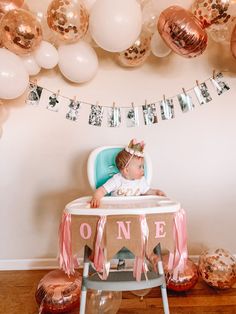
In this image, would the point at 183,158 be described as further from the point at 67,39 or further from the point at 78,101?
the point at 67,39

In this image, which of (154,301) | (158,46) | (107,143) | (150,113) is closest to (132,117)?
(150,113)

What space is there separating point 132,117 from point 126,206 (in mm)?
818

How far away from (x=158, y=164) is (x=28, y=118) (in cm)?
86

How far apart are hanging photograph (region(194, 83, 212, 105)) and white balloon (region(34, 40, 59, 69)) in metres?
0.88

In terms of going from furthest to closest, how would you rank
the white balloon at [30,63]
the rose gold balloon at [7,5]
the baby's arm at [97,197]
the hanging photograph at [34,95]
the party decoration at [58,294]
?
the hanging photograph at [34,95], the white balloon at [30,63], the rose gold balloon at [7,5], the party decoration at [58,294], the baby's arm at [97,197]

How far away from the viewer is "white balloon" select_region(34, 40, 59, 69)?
1.70 m

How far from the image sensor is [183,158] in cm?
204

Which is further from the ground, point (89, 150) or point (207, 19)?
point (207, 19)

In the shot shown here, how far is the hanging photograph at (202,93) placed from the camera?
2018 millimetres

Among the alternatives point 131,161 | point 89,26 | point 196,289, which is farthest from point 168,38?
point 196,289

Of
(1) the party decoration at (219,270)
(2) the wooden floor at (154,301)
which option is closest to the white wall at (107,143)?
(2) the wooden floor at (154,301)

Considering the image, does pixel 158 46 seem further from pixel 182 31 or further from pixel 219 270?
pixel 219 270

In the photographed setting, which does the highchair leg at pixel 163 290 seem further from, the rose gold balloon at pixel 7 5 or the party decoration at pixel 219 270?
the rose gold balloon at pixel 7 5

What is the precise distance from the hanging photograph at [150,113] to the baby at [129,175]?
476 millimetres
